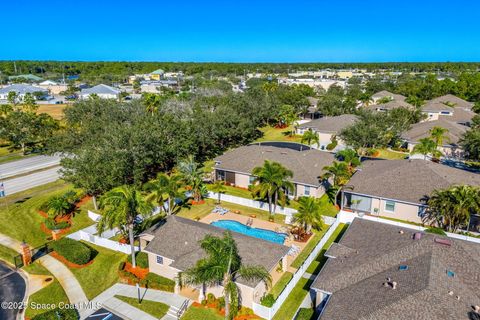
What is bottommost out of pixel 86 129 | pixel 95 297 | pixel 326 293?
pixel 95 297

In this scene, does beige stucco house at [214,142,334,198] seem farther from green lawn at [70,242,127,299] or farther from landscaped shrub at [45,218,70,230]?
landscaped shrub at [45,218,70,230]

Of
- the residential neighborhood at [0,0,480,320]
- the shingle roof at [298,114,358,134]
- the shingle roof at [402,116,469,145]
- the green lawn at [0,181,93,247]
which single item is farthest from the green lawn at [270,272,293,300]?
the shingle roof at [298,114,358,134]

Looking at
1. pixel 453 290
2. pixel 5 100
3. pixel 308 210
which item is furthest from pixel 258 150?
pixel 5 100

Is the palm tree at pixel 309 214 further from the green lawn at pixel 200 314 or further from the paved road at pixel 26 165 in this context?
the paved road at pixel 26 165

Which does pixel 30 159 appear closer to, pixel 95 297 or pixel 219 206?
pixel 219 206

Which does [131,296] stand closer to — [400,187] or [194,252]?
[194,252]

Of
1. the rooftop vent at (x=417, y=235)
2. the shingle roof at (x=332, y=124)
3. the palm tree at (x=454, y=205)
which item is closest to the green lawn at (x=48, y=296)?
the rooftop vent at (x=417, y=235)

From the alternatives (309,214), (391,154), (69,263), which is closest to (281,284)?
(309,214)
